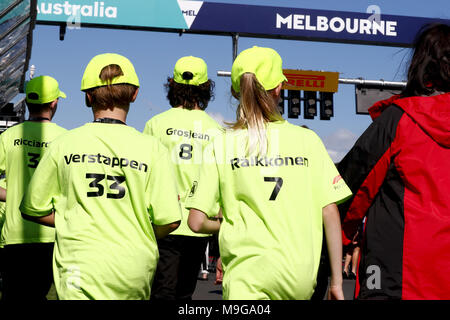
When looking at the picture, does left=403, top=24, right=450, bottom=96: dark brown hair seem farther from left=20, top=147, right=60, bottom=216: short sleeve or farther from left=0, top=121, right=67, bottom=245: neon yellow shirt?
left=0, top=121, right=67, bottom=245: neon yellow shirt

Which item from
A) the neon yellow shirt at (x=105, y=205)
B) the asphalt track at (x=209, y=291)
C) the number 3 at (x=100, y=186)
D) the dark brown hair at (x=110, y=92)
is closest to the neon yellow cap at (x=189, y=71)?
the dark brown hair at (x=110, y=92)

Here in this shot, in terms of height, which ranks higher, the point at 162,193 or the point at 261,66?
the point at 261,66

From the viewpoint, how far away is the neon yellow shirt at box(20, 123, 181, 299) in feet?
9.83

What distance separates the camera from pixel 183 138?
4945 mm

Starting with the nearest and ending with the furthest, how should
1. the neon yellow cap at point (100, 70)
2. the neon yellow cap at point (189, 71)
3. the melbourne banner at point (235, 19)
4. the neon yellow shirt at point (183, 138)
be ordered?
the neon yellow cap at point (100, 70)
the neon yellow shirt at point (183, 138)
the neon yellow cap at point (189, 71)
the melbourne banner at point (235, 19)

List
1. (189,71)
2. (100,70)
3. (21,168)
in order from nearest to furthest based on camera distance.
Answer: (100,70), (21,168), (189,71)

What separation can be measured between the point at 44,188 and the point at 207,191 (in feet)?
2.92

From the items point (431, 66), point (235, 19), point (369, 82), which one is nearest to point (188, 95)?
point (431, 66)

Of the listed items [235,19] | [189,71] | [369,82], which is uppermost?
[235,19]

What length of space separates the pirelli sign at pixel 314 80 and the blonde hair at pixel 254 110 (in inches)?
750

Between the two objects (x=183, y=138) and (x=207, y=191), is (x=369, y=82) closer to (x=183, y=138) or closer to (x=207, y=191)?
(x=183, y=138)

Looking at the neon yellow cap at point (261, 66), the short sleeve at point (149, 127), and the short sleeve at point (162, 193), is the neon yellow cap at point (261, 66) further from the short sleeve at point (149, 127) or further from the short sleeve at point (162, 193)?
the short sleeve at point (149, 127)

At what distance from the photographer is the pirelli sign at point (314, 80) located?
21.9 meters

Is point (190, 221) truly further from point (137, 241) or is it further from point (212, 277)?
point (212, 277)
